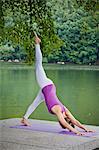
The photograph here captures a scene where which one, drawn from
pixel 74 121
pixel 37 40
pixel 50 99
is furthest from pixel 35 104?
pixel 37 40

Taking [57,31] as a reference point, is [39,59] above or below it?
below

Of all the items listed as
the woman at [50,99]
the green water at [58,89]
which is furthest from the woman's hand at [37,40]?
the green water at [58,89]

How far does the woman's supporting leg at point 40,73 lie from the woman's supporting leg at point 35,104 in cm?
8

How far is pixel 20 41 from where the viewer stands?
11.8 feet

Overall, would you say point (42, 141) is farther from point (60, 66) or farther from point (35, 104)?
point (60, 66)

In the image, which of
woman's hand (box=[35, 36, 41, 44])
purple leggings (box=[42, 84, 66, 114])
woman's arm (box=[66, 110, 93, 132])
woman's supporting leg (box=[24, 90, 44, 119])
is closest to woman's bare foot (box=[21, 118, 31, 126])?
woman's supporting leg (box=[24, 90, 44, 119])

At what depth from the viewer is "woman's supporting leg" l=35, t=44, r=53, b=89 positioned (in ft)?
11.0

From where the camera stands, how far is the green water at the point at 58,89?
342cm

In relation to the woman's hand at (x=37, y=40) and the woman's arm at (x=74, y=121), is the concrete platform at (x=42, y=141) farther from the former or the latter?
the woman's hand at (x=37, y=40)

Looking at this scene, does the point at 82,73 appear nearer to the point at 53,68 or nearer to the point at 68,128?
the point at 53,68

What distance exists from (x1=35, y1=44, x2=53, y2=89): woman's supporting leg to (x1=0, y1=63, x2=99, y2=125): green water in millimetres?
39

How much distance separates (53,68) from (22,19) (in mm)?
489

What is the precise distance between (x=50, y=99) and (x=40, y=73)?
22cm

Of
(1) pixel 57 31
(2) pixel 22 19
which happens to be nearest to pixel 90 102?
(1) pixel 57 31
